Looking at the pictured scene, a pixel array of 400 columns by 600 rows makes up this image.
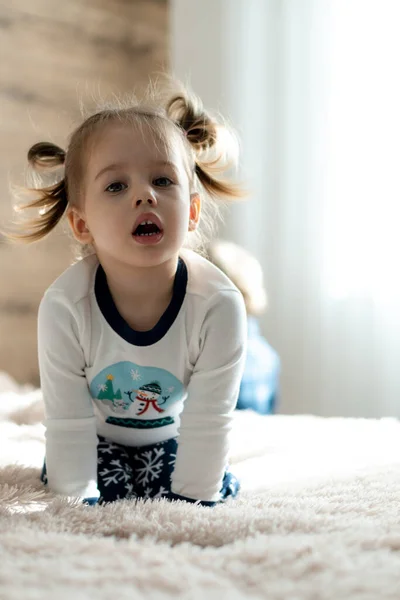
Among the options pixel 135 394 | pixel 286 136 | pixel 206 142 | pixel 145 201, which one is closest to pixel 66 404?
pixel 135 394

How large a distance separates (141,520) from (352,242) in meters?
1.73

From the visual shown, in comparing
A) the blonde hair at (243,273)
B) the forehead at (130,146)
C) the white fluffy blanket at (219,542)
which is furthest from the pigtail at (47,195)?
the blonde hair at (243,273)

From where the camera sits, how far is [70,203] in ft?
4.02

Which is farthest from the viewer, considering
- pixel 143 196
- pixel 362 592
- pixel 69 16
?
pixel 69 16

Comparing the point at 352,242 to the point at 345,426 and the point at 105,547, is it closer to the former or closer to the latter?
the point at 345,426

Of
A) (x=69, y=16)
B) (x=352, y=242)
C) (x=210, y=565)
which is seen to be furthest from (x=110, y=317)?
(x=69, y=16)

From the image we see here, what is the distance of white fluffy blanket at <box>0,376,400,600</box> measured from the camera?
0.64 meters

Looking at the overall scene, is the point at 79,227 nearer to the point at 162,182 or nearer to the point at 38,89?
the point at 162,182

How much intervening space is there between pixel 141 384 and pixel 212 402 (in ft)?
0.39

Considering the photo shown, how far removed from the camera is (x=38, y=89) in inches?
105

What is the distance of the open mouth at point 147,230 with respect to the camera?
1095mm

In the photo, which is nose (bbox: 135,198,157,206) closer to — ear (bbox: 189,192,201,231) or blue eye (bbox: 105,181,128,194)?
blue eye (bbox: 105,181,128,194)

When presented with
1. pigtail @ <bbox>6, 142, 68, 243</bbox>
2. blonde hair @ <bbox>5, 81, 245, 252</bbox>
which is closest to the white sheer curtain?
blonde hair @ <bbox>5, 81, 245, 252</bbox>

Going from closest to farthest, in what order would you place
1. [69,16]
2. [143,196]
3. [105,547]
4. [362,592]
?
[362,592], [105,547], [143,196], [69,16]
